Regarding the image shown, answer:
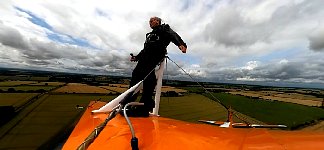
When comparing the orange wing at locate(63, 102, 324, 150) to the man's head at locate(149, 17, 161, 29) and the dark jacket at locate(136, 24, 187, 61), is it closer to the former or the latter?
the dark jacket at locate(136, 24, 187, 61)

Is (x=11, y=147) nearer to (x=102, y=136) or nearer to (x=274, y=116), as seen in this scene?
(x=102, y=136)

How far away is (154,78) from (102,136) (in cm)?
248

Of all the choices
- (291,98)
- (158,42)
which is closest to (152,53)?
(158,42)

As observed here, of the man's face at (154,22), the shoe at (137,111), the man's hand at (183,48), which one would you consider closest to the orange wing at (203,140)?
→ the shoe at (137,111)

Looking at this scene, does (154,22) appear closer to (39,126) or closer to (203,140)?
(203,140)

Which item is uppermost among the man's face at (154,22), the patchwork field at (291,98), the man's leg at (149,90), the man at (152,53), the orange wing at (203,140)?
the man's face at (154,22)

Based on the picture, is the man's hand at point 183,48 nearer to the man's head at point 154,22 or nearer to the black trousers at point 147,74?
the black trousers at point 147,74

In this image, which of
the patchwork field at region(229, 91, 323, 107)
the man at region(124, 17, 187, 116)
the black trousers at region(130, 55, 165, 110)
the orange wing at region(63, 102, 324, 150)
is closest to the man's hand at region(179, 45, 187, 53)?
the man at region(124, 17, 187, 116)

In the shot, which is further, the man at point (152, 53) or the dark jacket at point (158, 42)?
the dark jacket at point (158, 42)

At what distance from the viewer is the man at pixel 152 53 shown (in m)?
4.59

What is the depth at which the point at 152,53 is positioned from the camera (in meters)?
4.75

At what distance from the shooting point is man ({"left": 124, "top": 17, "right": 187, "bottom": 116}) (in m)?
4.59

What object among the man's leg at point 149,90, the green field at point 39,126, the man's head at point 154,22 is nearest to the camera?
the man's leg at point 149,90

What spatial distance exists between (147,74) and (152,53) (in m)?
0.46
